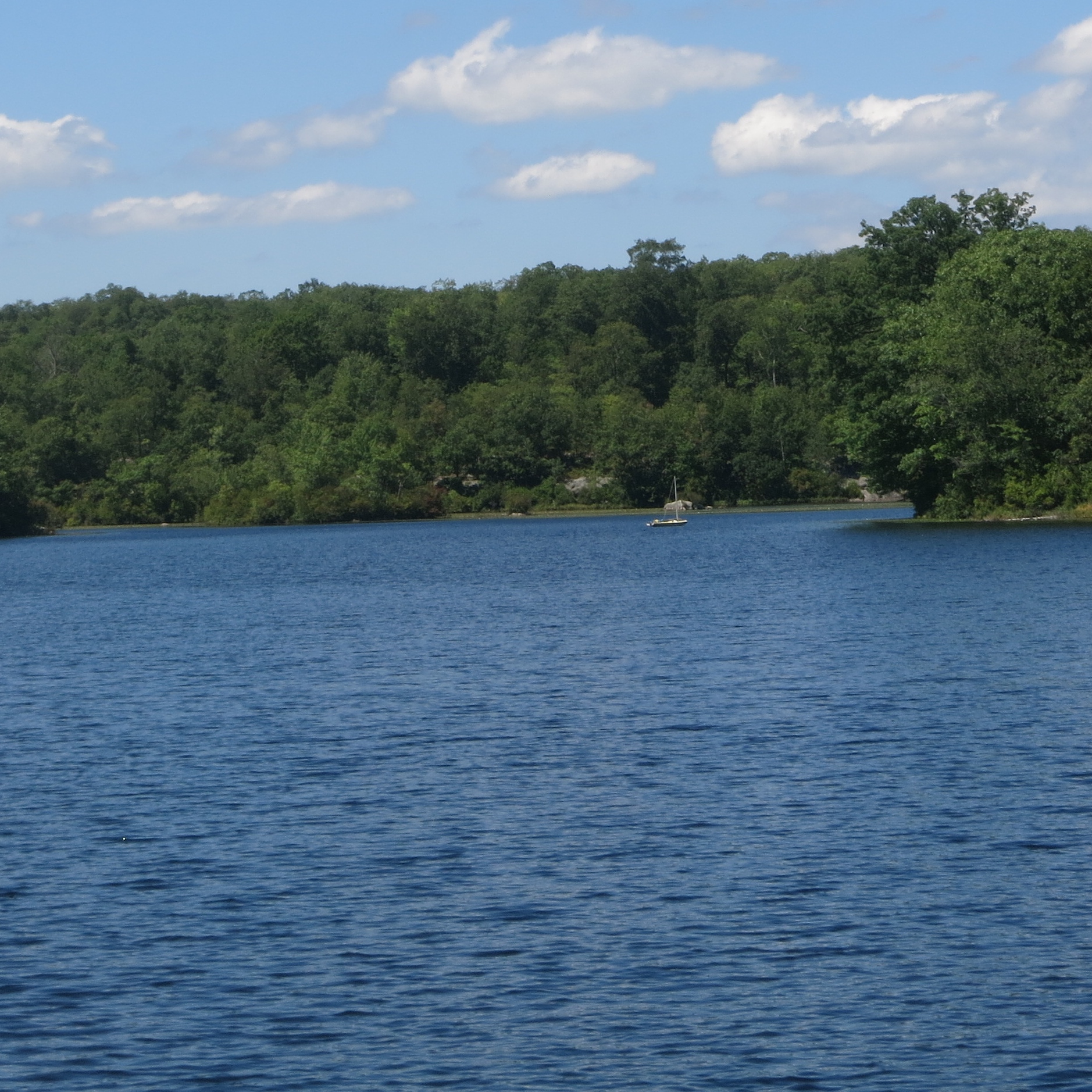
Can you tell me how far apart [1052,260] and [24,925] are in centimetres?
9553

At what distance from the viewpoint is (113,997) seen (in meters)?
16.9

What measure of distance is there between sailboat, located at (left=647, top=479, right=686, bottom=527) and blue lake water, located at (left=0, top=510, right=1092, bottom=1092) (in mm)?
94946

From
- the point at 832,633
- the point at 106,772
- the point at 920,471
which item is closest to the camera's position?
the point at 106,772

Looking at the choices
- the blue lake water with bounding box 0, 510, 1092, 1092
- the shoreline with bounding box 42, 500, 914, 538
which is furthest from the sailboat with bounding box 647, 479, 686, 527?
the blue lake water with bounding box 0, 510, 1092, 1092

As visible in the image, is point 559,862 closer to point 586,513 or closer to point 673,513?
point 673,513

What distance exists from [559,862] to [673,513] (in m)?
155

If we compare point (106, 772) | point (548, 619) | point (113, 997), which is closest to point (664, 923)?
point (113, 997)

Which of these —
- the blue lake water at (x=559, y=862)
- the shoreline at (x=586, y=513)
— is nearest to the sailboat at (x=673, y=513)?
the shoreline at (x=586, y=513)

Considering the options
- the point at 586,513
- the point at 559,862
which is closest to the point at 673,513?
the point at 586,513

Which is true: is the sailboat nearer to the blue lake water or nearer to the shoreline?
the shoreline

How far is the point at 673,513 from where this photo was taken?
6929 inches

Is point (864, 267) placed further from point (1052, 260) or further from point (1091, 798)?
point (1091, 798)

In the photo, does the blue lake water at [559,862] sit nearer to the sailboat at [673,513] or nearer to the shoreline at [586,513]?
the sailboat at [673,513]

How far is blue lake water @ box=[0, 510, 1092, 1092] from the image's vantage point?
15.3 m
